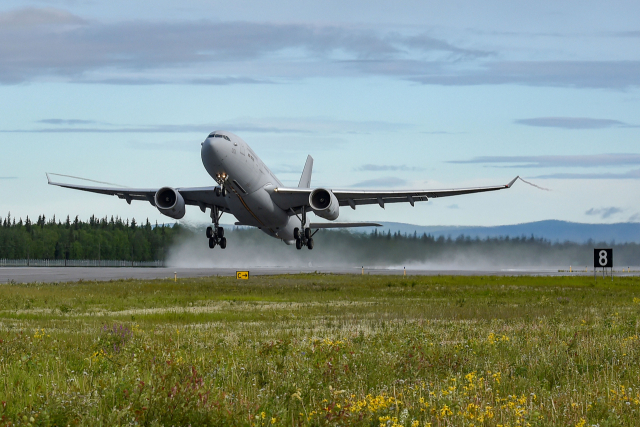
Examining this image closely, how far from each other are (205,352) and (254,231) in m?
88.0

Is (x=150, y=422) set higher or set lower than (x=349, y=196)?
lower

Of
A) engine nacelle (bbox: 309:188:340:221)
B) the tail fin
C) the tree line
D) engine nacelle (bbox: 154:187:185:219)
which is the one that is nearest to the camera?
engine nacelle (bbox: 309:188:340:221)

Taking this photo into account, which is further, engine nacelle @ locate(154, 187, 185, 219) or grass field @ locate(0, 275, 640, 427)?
engine nacelle @ locate(154, 187, 185, 219)

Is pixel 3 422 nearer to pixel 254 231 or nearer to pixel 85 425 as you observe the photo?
pixel 85 425

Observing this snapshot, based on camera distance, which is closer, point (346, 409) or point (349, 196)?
point (346, 409)

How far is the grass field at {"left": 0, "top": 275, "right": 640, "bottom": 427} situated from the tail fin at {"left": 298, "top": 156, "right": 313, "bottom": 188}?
38077 millimetres

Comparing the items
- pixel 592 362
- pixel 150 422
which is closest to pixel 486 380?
pixel 592 362

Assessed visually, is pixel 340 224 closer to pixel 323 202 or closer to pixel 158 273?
pixel 323 202

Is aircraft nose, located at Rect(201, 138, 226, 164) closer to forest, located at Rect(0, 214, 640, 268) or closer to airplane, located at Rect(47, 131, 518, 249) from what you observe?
airplane, located at Rect(47, 131, 518, 249)

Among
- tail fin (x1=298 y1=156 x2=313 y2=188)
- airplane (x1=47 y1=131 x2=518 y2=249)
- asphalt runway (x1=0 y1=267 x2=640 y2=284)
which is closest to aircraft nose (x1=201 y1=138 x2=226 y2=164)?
airplane (x1=47 y1=131 x2=518 y2=249)

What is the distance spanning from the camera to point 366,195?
48.8m

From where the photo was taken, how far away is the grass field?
27.7ft

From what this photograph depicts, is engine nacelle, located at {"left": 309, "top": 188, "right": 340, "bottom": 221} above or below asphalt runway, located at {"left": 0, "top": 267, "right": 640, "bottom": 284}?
above

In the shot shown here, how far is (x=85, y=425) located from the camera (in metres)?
8.10
